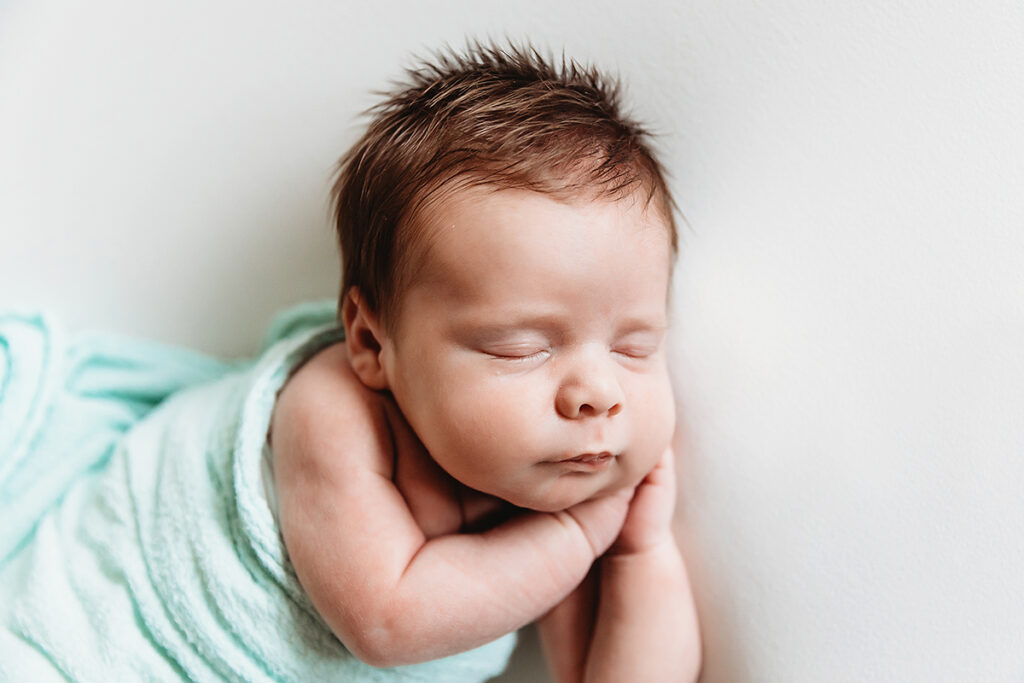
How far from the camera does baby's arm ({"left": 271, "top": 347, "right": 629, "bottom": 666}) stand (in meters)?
0.87

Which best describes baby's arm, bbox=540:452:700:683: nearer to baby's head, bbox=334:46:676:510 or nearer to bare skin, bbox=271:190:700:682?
bare skin, bbox=271:190:700:682

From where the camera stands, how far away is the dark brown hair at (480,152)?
2.72 feet

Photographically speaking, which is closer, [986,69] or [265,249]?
[986,69]

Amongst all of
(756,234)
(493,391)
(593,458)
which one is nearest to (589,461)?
(593,458)

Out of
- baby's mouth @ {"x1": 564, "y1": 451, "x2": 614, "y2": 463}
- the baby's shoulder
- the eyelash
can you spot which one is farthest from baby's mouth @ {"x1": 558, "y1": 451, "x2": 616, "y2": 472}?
the baby's shoulder

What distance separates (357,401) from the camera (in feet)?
3.11

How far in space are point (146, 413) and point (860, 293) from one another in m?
0.95

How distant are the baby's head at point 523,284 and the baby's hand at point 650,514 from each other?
97 mm

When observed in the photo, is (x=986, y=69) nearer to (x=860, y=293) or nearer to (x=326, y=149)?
(x=860, y=293)

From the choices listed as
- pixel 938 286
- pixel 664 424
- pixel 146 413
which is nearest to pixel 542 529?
pixel 664 424

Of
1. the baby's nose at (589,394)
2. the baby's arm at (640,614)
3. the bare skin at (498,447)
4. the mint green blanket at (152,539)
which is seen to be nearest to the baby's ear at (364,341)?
the bare skin at (498,447)

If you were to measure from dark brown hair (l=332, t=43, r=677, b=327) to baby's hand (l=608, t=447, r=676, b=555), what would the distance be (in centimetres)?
27

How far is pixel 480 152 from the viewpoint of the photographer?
84 centimetres

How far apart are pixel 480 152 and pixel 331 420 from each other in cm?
33
